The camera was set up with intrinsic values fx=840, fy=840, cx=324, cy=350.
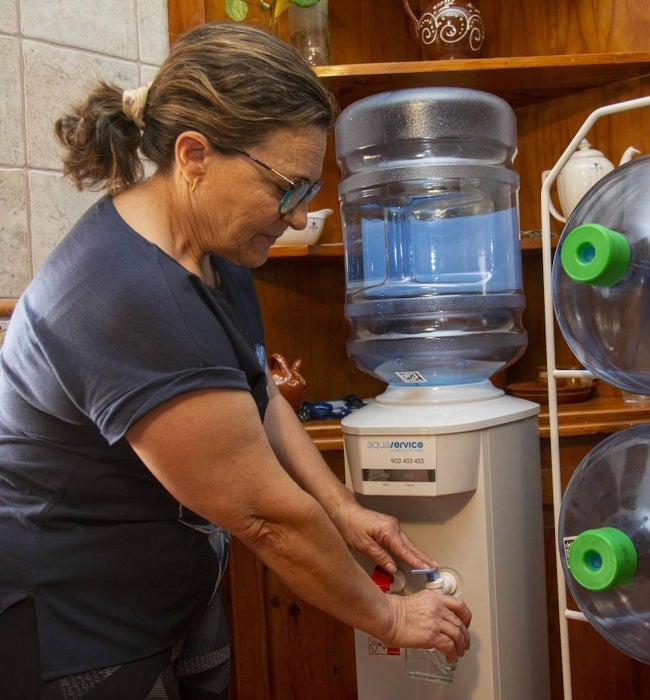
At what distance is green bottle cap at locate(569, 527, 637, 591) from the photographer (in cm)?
90

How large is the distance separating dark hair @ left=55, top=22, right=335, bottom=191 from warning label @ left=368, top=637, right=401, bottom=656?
80cm

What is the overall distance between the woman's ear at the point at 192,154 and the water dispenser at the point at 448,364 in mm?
518

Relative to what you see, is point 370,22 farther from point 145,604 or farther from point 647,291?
point 145,604

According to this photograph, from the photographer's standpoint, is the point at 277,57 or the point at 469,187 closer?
the point at 277,57

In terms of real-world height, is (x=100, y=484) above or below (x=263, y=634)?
above

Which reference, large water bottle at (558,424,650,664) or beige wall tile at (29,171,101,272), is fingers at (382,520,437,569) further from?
beige wall tile at (29,171,101,272)

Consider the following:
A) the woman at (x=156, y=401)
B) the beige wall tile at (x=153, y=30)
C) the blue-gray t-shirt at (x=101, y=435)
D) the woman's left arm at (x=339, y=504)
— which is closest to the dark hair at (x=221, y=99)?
the woman at (x=156, y=401)

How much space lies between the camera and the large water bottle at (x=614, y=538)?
917 mm

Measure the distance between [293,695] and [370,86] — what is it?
1309mm

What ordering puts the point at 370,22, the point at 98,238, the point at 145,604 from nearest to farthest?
the point at 98,238 → the point at 145,604 → the point at 370,22

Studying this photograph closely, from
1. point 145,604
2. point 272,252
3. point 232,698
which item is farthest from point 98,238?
point 232,698

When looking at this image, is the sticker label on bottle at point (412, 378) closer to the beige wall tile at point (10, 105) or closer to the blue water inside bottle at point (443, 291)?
the blue water inside bottle at point (443, 291)

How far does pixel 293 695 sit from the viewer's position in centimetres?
176

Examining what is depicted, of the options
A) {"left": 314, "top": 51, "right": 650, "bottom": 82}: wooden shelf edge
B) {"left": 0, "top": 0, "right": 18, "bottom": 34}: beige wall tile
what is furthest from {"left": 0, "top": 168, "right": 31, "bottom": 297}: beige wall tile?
{"left": 314, "top": 51, "right": 650, "bottom": 82}: wooden shelf edge
